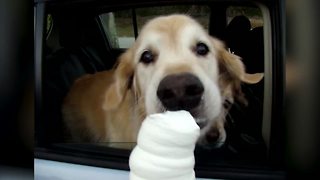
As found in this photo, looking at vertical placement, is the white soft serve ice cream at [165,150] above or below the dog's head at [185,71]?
below

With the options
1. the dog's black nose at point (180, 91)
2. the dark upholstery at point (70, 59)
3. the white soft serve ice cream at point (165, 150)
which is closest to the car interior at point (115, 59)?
the dark upholstery at point (70, 59)

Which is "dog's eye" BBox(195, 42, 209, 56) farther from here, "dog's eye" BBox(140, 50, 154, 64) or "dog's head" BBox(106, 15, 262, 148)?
"dog's eye" BBox(140, 50, 154, 64)

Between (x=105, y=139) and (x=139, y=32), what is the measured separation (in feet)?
1.44

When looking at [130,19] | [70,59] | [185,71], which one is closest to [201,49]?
[185,71]

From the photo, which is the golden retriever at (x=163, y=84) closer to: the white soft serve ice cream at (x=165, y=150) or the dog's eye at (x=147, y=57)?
the dog's eye at (x=147, y=57)

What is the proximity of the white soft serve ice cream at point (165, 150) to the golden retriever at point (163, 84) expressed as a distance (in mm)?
319

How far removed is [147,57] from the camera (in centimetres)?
240

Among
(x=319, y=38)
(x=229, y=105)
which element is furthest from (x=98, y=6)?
(x=319, y=38)

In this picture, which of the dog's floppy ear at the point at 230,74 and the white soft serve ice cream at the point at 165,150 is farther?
the dog's floppy ear at the point at 230,74

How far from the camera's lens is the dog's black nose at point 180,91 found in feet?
7.52

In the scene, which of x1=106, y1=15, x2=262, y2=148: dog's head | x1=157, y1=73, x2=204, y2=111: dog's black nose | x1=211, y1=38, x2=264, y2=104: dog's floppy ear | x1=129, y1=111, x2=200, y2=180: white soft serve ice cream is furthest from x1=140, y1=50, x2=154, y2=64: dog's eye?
x1=129, y1=111, x2=200, y2=180: white soft serve ice cream

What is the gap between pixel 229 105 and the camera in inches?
94.4

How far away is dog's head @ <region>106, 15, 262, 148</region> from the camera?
7.61 feet

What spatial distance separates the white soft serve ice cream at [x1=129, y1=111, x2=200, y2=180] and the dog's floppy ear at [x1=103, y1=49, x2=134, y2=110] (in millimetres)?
441
